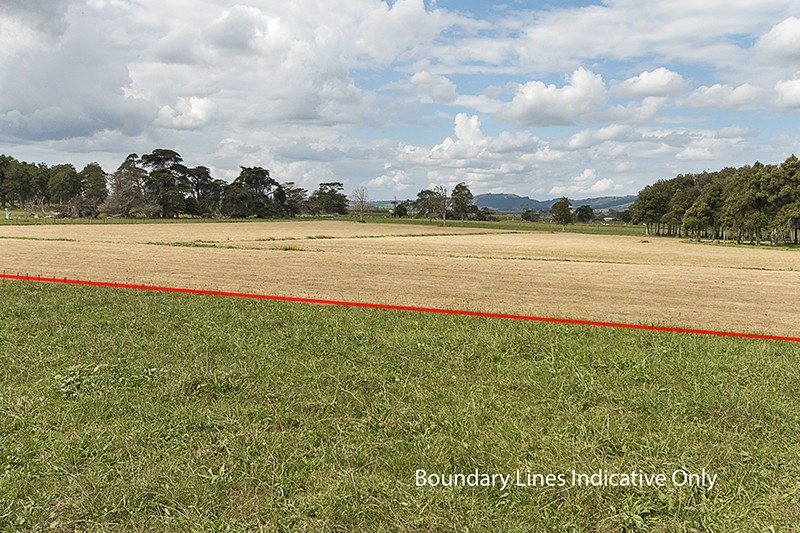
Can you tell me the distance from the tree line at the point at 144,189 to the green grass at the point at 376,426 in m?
153

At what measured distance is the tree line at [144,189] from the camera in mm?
148500

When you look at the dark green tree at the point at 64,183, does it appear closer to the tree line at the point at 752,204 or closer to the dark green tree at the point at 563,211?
the dark green tree at the point at 563,211

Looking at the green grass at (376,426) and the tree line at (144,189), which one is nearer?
the green grass at (376,426)

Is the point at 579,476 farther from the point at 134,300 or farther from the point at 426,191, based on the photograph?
the point at 426,191

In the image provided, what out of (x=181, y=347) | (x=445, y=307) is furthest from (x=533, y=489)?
(x=445, y=307)

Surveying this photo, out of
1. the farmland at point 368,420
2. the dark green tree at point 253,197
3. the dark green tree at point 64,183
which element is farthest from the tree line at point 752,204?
the dark green tree at point 64,183

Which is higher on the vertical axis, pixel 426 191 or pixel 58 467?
pixel 426 191

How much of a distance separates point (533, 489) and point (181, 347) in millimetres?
7659

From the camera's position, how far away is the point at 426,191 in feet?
629

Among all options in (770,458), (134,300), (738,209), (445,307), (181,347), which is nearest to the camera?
(770,458)

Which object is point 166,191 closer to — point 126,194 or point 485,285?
point 126,194

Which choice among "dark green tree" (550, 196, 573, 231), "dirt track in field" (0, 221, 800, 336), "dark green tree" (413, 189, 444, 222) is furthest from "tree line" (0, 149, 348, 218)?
"dirt track in field" (0, 221, 800, 336)

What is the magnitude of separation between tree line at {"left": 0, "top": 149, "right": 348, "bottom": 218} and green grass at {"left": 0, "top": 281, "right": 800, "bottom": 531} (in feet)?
501

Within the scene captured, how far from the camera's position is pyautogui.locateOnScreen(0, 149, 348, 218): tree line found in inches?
5846
